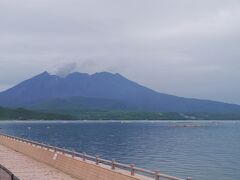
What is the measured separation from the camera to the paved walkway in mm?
26969

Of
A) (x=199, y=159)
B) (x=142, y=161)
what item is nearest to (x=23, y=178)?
(x=142, y=161)

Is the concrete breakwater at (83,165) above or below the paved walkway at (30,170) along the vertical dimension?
above

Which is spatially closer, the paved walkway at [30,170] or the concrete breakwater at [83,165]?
the concrete breakwater at [83,165]

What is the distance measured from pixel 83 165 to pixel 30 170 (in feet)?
20.4

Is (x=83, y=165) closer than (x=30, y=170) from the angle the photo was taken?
Yes

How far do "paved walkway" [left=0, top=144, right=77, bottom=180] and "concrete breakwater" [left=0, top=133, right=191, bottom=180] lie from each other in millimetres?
544

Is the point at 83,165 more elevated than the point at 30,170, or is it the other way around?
the point at 83,165

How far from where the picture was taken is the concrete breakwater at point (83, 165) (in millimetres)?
19984

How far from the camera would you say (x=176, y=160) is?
74.4 meters

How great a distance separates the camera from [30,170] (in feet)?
99.6

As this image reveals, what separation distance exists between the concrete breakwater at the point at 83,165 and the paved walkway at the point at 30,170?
0.54 metres

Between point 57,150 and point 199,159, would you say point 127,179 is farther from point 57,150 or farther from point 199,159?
point 199,159

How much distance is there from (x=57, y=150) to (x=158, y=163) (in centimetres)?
3818

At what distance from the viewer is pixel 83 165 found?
25625mm
